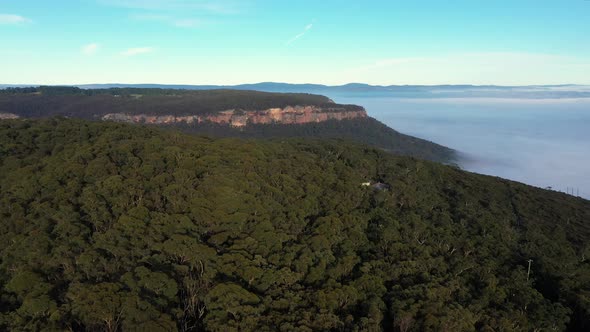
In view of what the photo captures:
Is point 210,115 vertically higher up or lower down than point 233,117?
higher up

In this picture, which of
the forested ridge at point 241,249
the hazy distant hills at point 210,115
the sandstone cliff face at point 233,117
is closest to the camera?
the forested ridge at point 241,249

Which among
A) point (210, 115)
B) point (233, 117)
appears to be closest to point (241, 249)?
point (210, 115)

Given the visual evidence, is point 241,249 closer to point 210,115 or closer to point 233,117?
point 210,115

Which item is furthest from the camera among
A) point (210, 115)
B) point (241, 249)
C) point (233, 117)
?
point (233, 117)

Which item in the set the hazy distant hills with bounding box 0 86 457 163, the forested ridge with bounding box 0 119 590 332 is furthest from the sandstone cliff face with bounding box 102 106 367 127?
the forested ridge with bounding box 0 119 590 332

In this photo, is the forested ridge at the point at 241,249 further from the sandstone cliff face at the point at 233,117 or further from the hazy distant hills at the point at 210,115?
the hazy distant hills at the point at 210,115

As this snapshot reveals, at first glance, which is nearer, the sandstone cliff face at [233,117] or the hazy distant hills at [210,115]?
the sandstone cliff face at [233,117]

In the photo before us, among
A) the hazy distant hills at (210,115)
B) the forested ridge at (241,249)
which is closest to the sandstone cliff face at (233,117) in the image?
the hazy distant hills at (210,115)

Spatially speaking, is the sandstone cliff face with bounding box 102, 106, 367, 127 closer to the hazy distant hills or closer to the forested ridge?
the hazy distant hills

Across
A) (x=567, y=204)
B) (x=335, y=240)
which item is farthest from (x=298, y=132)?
(x=335, y=240)
